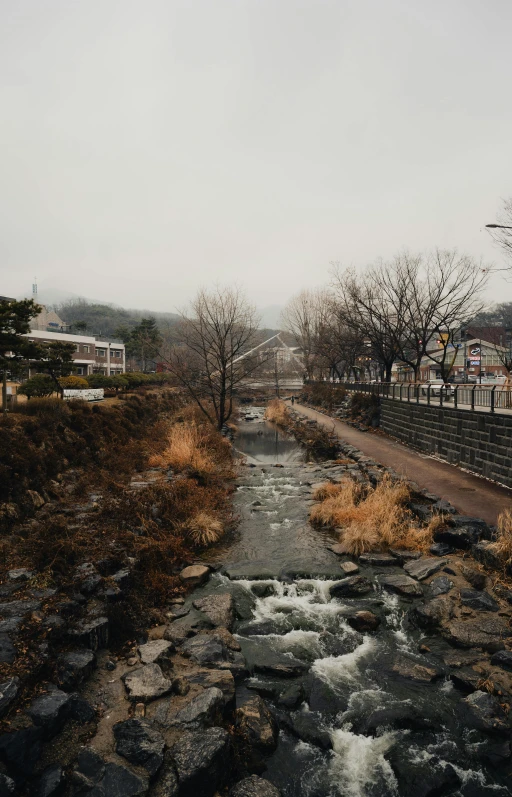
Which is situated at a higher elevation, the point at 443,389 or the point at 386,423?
the point at 443,389

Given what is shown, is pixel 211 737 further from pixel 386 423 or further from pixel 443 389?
pixel 386 423

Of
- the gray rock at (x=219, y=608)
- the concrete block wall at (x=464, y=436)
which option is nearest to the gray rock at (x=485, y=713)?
the gray rock at (x=219, y=608)

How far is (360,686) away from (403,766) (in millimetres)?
1142

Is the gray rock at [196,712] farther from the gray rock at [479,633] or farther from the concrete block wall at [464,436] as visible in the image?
the concrete block wall at [464,436]

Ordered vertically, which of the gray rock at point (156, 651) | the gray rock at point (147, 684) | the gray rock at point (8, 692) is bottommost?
the gray rock at point (156, 651)

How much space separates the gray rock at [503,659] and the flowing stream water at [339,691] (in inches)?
27.0

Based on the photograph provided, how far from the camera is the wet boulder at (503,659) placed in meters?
5.58

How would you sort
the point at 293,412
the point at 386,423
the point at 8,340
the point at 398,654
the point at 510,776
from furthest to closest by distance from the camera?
the point at 293,412 < the point at 386,423 < the point at 8,340 < the point at 398,654 < the point at 510,776

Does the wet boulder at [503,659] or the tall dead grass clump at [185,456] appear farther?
the tall dead grass clump at [185,456]

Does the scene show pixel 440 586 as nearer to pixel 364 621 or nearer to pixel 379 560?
pixel 379 560

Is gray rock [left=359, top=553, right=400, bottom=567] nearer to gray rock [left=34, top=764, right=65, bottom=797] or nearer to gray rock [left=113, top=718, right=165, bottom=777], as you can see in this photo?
gray rock [left=113, top=718, right=165, bottom=777]

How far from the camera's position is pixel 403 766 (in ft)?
14.5

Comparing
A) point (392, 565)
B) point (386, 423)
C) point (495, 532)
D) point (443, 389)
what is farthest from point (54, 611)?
point (386, 423)

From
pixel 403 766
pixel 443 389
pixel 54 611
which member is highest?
pixel 443 389
